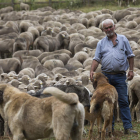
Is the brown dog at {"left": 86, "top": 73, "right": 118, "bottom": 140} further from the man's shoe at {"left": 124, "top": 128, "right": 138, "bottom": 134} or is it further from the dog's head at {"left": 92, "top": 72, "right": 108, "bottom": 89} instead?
the man's shoe at {"left": 124, "top": 128, "right": 138, "bottom": 134}

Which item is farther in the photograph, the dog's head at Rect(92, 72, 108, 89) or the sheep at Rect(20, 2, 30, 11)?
the sheep at Rect(20, 2, 30, 11)

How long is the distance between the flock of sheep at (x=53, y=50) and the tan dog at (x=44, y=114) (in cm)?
386

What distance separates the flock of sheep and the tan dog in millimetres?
3858

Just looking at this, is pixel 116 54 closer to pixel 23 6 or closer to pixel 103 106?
pixel 103 106

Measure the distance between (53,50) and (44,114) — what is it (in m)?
15.6

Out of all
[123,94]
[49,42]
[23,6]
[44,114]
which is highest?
[44,114]

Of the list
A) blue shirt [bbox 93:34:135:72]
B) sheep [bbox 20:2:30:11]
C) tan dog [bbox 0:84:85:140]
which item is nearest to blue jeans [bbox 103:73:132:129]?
blue shirt [bbox 93:34:135:72]

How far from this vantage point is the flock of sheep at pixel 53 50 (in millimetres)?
11865

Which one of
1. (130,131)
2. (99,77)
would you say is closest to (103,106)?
(99,77)

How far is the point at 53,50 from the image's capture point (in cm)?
2020

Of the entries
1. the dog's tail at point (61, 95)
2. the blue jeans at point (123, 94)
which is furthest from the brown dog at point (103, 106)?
the dog's tail at point (61, 95)

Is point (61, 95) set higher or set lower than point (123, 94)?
higher

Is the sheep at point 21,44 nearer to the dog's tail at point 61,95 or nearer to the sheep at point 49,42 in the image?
the sheep at point 49,42

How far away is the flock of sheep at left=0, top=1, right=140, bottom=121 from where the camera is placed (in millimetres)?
11865
